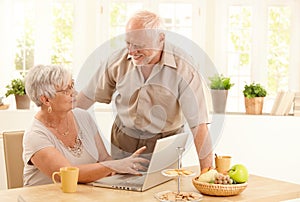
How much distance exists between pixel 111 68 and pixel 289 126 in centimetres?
212

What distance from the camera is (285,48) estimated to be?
15.0 ft

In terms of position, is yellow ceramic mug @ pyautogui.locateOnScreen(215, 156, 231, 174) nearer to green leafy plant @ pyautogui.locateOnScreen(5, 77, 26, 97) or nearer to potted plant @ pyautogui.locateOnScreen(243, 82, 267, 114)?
potted plant @ pyautogui.locateOnScreen(243, 82, 267, 114)

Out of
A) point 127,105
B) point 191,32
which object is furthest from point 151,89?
point 191,32

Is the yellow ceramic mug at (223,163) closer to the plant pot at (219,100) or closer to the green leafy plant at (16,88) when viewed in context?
the plant pot at (219,100)

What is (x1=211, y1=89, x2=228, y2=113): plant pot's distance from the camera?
159 inches

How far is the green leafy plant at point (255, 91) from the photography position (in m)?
4.16

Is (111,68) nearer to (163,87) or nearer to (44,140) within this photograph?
(163,87)

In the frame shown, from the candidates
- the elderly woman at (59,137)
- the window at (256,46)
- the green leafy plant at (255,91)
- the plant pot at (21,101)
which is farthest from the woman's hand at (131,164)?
the window at (256,46)

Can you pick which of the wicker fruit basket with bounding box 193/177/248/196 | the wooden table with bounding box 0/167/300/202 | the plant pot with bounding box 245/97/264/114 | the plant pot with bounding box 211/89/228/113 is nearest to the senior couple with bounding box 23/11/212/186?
the wooden table with bounding box 0/167/300/202

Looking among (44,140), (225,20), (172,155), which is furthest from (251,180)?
(225,20)

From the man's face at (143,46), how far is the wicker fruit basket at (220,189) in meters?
0.55

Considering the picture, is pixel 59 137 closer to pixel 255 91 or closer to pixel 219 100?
pixel 219 100

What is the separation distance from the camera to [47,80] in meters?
2.33

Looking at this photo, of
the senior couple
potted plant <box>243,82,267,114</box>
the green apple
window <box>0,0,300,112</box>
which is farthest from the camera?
window <box>0,0,300,112</box>
